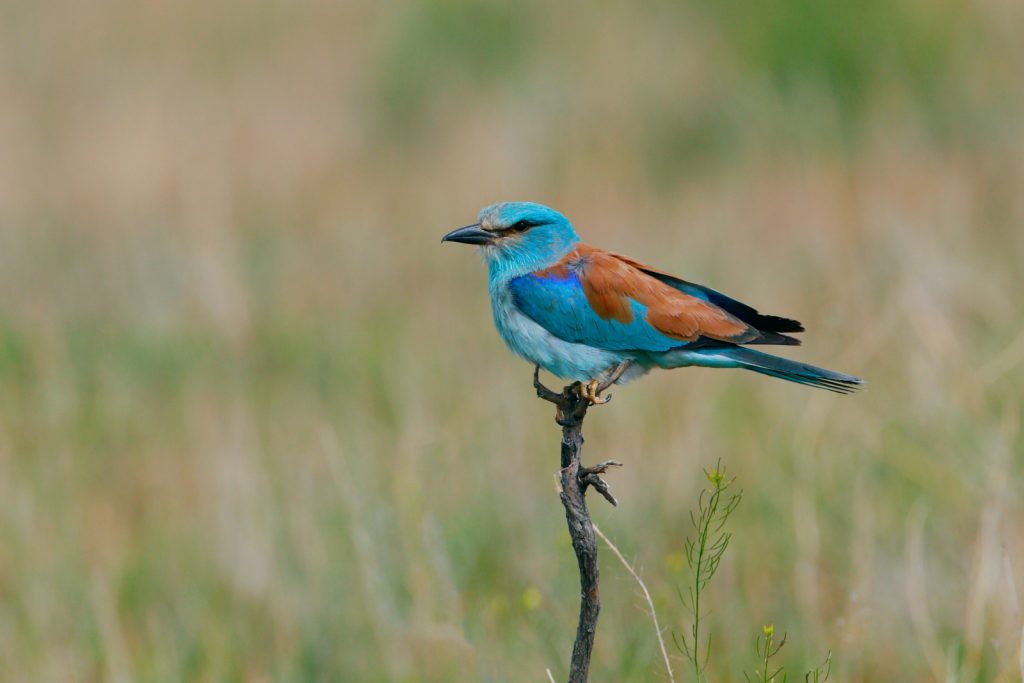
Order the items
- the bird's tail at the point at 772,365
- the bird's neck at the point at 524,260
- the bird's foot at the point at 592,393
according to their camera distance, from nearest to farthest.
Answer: the bird's tail at the point at 772,365
the bird's foot at the point at 592,393
the bird's neck at the point at 524,260

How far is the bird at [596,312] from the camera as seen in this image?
2.85m

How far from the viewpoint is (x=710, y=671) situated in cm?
389

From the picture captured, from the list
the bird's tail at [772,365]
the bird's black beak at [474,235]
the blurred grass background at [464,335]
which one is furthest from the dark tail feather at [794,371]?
the blurred grass background at [464,335]

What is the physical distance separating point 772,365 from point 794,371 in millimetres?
99

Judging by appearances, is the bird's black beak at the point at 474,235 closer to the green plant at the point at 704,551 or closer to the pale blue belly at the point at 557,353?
the pale blue belly at the point at 557,353

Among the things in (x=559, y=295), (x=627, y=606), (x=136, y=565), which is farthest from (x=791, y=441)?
(x=136, y=565)

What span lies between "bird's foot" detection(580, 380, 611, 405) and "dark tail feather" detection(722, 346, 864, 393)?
0.93 feet

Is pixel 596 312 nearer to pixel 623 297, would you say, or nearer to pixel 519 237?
pixel 623 297

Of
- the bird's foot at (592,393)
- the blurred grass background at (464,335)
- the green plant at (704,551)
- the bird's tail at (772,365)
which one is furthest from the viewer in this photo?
the blurred grass background at (464,335)

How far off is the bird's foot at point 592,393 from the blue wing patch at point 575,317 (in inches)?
5.8

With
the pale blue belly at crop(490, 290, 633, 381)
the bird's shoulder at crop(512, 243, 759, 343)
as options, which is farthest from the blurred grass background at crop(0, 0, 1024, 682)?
the bird's shoulder at crop(512, 243, 759, 343)

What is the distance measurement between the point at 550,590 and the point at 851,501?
3.62ft

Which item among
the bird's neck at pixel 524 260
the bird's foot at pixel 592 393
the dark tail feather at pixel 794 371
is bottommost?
the bird's foot at pixel 592 393

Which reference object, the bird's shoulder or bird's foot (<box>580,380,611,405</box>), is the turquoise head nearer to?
the bird's shoulder
